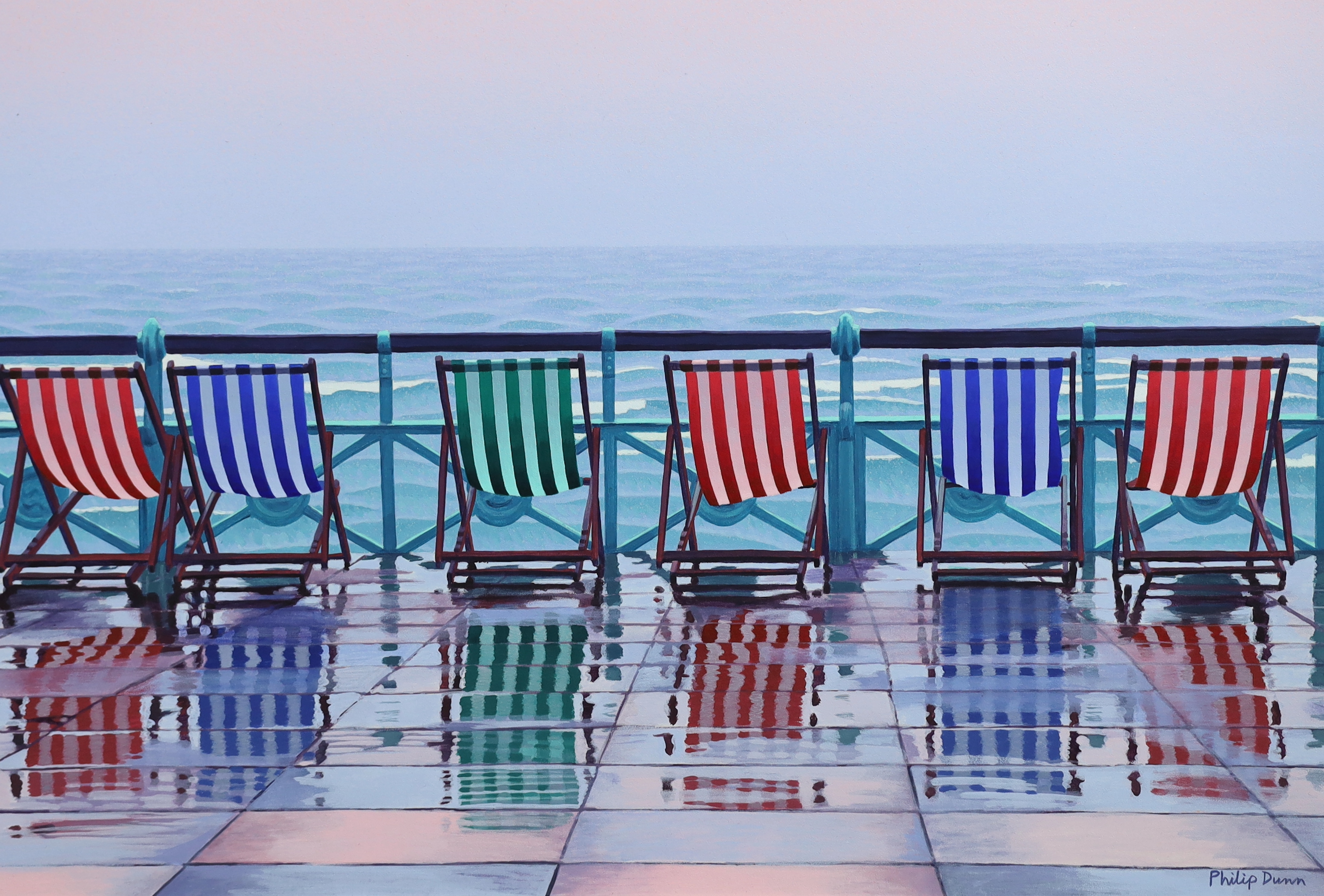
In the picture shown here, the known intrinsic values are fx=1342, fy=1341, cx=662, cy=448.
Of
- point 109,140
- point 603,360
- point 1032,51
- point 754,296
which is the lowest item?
point 603,360

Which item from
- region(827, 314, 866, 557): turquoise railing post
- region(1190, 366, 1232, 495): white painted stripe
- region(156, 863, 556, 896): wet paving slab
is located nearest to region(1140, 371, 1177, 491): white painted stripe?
region(1190, 366, 1232, 495): white painted stripe

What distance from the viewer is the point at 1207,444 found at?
4555 mm

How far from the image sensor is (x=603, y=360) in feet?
16.4

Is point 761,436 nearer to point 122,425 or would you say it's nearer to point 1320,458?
point 1320,458

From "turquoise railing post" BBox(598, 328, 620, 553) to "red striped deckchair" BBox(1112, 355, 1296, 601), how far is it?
184 centimetres

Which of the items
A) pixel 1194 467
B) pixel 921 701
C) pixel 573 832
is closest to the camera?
pixel 573 832

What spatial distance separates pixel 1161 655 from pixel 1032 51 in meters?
24.6

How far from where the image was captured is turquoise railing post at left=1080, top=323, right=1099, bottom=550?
503 cm

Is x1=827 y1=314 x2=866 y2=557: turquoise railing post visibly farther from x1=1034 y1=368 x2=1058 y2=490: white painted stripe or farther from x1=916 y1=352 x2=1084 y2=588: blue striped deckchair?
x1=1034 y1=368 x2=1058 y2=490: white painted stripe

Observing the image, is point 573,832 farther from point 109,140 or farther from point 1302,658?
point 109,140

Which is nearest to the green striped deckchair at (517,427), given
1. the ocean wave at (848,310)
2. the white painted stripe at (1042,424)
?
the white painted stripe at (1042,424)

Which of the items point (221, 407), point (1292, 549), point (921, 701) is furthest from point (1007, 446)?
point (221, 407)

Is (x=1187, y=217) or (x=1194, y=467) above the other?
(x=1187, y=217)

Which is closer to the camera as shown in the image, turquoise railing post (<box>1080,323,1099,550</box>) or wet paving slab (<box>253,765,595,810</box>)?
wet paving slab (<box>253,765,595,810</box>)
